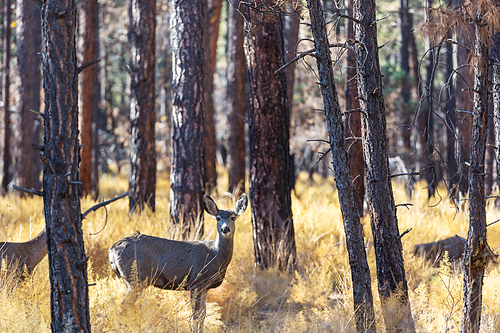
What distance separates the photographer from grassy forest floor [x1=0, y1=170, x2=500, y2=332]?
427cm

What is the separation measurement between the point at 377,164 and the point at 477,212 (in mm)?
990

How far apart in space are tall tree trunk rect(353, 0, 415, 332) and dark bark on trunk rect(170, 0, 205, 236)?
3330 mm

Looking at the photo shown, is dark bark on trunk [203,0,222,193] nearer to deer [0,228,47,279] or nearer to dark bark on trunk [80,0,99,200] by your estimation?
dark bark on trunk [80,0,99,200]

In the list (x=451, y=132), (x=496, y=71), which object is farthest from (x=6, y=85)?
(x=496, y=71)

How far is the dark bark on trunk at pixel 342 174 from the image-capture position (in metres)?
4.12

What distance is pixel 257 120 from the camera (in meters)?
6.64

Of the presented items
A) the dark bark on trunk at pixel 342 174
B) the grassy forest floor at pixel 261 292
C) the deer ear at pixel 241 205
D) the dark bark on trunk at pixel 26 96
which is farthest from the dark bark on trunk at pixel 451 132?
the dark bark on trunk at pixel 26 96

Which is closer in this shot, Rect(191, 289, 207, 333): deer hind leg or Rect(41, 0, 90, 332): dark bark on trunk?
Rect(41, 0, 90, 332): dark bark on trunk

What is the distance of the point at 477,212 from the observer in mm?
4121

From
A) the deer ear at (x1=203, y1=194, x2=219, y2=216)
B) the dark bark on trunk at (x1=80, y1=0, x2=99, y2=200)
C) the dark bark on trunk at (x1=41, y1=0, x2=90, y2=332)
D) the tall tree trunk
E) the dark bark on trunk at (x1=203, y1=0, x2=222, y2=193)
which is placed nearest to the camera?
the dark bark on trunk at (x1=41, y1=0, x2=90, y2=332)

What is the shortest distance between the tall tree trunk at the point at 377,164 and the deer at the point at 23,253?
3.52 meters

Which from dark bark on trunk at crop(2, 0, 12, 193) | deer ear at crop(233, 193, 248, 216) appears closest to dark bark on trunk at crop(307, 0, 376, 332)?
deer ear at crop(233, 193, 248, 216)

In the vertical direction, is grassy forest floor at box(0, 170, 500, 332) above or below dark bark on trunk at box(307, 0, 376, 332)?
below

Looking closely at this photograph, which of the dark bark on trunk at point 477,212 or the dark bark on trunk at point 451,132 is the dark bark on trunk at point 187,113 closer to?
the dark bark on trunk at point 451,132
